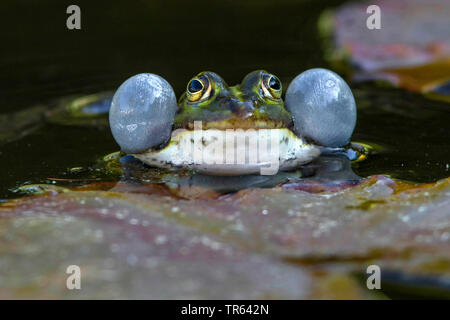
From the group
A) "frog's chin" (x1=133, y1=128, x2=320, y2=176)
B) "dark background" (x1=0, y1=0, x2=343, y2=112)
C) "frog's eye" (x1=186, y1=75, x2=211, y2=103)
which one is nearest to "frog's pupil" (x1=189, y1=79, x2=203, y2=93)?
"frog's eye" (x1=186, y1=75, x2=211, y2=103)

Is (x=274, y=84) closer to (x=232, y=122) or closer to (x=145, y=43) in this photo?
(x=232, y=122)

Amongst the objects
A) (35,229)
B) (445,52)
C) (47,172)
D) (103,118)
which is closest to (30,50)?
(103,118)

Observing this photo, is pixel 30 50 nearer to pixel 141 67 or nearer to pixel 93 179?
pixel 141 67

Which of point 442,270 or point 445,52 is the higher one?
point 445,52

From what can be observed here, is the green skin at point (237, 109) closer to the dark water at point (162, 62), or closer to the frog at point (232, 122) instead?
the frog at point (232, 122)
